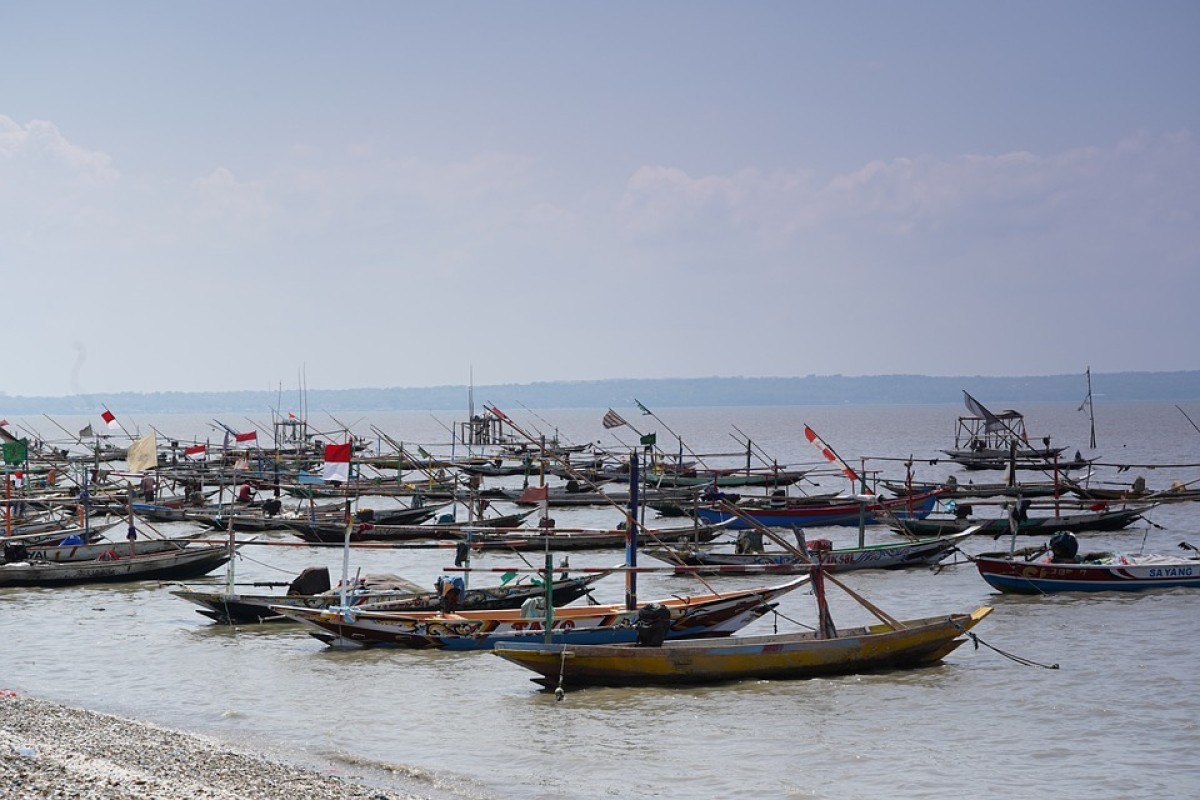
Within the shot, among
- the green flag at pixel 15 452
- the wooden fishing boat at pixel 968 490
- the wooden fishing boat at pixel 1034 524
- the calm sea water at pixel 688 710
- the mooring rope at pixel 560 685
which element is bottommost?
the calm sea water at pixel 688 710

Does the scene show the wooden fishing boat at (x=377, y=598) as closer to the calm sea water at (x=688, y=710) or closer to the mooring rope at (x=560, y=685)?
the calm sea water at (x=688, y=710)

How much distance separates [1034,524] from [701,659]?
25.1m

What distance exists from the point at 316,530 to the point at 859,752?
28095mm

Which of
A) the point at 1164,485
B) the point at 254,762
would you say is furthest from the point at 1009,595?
the point at 1164,485

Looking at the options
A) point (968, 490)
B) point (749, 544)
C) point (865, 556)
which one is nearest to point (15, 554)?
point (749, 544)

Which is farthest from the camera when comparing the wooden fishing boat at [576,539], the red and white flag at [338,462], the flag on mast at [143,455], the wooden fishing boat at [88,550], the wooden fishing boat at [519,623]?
the wooden fishing boat at [576,539]

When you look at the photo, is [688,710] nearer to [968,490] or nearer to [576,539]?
[576,539]

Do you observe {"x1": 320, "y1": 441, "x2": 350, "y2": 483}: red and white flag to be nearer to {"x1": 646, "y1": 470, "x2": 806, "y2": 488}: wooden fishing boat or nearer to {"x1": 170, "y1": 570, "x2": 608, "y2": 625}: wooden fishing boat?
{"x1": 170, "y1": 570, "x2": 608, "y2": 625}: wooden fishing boat

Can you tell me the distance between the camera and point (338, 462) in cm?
2388

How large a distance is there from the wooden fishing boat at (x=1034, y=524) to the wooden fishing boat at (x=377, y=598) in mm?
17155

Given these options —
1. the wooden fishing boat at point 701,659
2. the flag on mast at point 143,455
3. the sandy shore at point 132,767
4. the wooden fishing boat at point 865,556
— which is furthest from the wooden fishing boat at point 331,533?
the sandy shore at point 132,767

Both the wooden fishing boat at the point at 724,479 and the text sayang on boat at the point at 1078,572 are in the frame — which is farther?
the wooden fishing boat at the point at 724,479

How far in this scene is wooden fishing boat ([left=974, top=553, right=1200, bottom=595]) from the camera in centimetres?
2908

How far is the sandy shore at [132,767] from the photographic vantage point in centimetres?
1281
